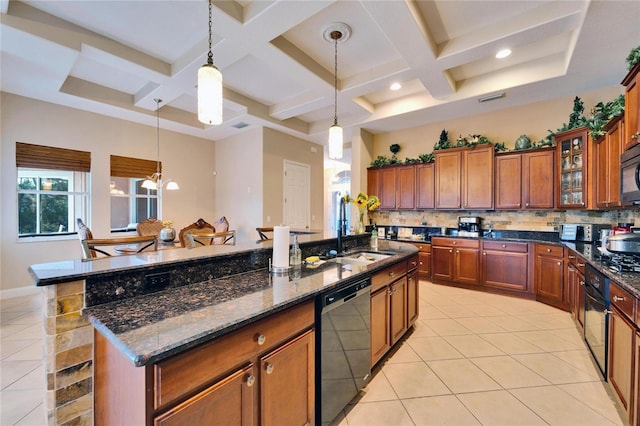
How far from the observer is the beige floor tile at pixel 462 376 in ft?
6.73

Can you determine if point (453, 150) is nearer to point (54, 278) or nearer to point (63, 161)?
point (54, 278)

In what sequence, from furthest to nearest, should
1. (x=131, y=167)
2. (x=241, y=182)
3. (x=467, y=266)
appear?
(x=241, y=182) → (x=131, y=167) → (x=467, y=266)

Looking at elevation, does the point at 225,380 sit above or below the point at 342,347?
above

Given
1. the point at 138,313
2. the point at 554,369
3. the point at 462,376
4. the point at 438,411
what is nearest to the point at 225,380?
the point at 138,313

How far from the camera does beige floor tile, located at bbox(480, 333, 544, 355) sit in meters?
2.56

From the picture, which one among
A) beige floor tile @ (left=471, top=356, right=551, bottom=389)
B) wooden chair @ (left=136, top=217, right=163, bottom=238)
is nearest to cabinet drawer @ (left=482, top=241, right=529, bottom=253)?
beige floor tile @ (left=471, top=356, right=551, bottom=389)

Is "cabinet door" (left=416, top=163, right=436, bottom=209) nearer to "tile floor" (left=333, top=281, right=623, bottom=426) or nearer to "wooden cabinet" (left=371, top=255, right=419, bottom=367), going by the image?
"tile floor" (left=333, top=281, right=623, bottom=426)

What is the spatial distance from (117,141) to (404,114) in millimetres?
5374

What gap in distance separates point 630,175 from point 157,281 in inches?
142

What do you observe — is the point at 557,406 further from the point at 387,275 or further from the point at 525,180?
the point at 525,180

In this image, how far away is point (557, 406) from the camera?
6.08 ft

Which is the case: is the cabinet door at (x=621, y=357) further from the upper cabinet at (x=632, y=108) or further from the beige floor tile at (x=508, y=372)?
the upper cabinet at (x=632, y=108)

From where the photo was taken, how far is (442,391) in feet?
6.61

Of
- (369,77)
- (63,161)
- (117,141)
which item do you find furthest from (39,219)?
(369,77)
